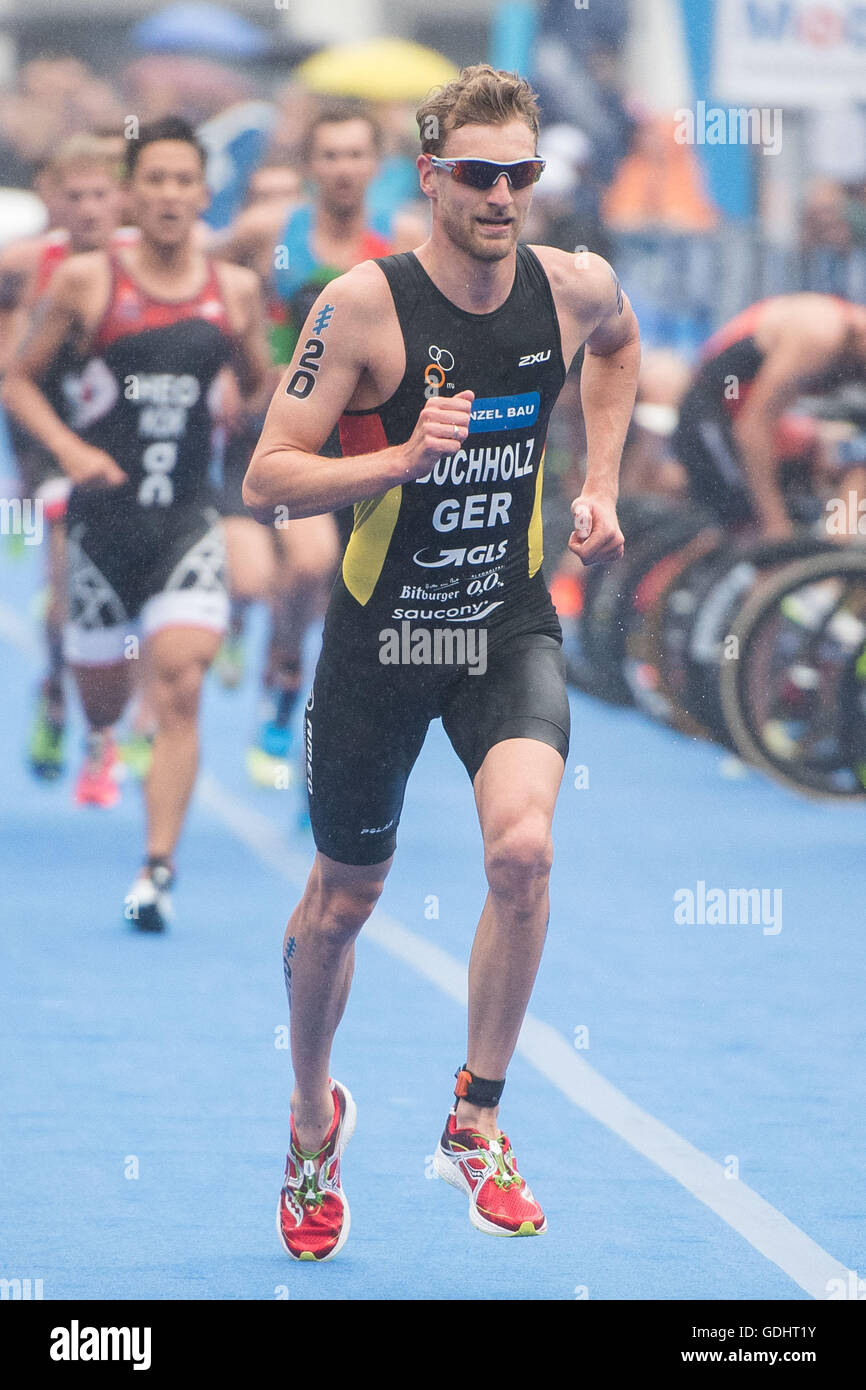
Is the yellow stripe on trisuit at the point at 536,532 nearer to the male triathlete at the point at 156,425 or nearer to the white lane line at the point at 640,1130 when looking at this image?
the white lane line at the point at 640,1130

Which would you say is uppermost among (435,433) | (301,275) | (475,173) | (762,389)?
(475,173)

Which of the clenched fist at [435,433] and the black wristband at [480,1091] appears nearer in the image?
the clenched fist at [435,433]

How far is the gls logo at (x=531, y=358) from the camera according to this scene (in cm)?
462

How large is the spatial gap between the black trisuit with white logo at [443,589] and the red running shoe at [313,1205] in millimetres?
622

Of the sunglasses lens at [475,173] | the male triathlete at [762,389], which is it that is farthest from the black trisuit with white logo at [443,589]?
the male triathlete at [762,389]

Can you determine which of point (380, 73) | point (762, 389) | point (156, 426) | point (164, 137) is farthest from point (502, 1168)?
point (380, 73)

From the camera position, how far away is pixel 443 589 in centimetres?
475

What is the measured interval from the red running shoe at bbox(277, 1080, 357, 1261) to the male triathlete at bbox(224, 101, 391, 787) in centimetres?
404

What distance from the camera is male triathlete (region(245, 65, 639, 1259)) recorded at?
4480mm

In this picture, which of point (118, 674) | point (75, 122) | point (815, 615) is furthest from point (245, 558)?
point (75, 122)

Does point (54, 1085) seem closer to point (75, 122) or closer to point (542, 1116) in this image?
point (542, 1116)

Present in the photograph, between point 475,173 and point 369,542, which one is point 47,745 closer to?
point 369,542

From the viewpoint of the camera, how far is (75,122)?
19172 millimetres

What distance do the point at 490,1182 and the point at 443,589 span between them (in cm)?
117
